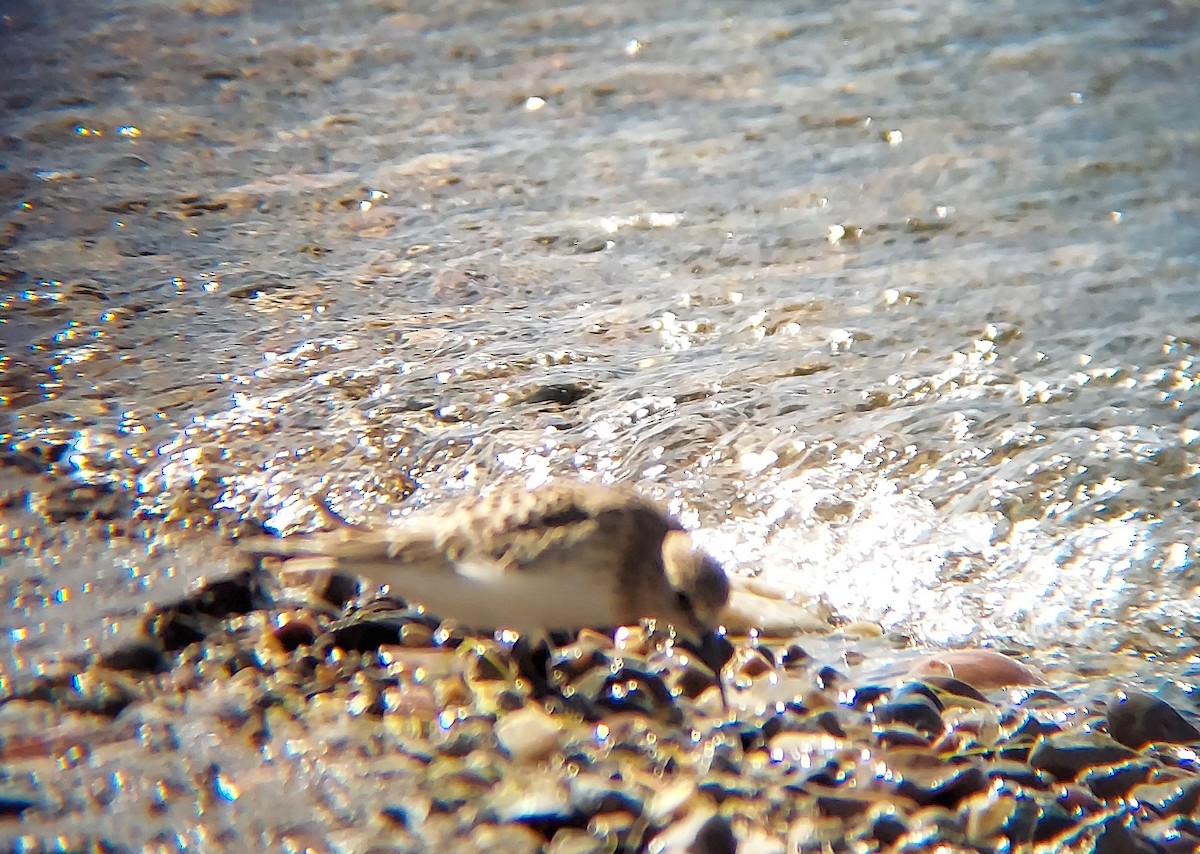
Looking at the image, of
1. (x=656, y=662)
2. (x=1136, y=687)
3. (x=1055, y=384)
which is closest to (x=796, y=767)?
(x=656, y=662)

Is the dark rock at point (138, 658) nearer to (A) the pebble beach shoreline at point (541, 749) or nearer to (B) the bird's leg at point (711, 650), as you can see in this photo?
(A) the pebble beach shoreline at point (541, 749)

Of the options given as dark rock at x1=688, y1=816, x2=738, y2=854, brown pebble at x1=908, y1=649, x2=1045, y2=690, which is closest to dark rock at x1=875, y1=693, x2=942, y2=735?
brown pebble at x1=908, y1=649, x2=1045, y2=690

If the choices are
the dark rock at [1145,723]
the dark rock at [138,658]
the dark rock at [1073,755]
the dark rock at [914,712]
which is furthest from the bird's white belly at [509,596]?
the dark rock at [1145,723]

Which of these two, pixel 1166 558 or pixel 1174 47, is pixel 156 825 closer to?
pixel 1166 558

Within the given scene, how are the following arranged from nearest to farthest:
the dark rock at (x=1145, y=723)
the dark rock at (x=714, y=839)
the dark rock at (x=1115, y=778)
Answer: the dark rock at (x=714, y=839) → the dark rock at (x=1115, y=778) → the dark rock at (x=1145, y=723)

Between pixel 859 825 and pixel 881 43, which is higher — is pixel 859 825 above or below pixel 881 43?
below

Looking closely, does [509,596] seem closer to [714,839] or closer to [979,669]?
[714,839]
